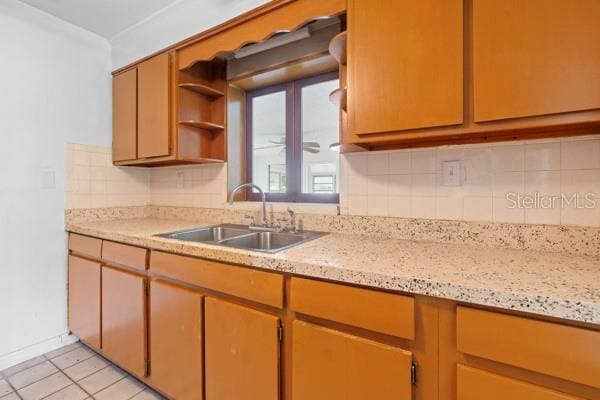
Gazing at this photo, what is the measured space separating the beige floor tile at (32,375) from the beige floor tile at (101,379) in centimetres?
27

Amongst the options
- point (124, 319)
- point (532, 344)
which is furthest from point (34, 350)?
point (532, 344)

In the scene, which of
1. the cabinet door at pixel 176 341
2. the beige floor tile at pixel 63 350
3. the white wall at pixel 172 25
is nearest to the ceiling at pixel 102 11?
the white wall at pixel 172 25

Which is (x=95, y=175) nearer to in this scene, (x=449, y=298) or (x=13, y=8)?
(x=13, y=8)

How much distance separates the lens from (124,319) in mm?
1564

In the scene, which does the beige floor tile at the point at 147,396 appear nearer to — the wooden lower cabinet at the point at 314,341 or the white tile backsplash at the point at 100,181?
the wooden lower cabinet at the point at 314,341

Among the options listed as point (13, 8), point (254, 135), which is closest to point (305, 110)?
point (254, 135)

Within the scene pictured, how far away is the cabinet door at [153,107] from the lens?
185 centimetres

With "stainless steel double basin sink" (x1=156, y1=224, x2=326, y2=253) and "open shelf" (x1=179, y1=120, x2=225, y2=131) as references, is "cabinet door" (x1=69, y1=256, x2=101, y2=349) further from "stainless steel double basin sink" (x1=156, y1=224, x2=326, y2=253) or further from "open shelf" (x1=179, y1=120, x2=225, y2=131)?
"open shelf" (x1=179, y1=120, x2=225, y2=131)

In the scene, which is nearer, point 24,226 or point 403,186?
point 403,186

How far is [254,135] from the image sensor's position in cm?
220

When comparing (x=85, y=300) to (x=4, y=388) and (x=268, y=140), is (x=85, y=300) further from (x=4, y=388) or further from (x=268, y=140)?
(x=268, y=140)

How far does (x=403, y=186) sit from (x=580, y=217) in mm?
642

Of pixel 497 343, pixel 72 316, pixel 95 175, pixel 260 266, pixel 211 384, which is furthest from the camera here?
pixel 95 175

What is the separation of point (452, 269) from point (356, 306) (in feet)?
1.02
